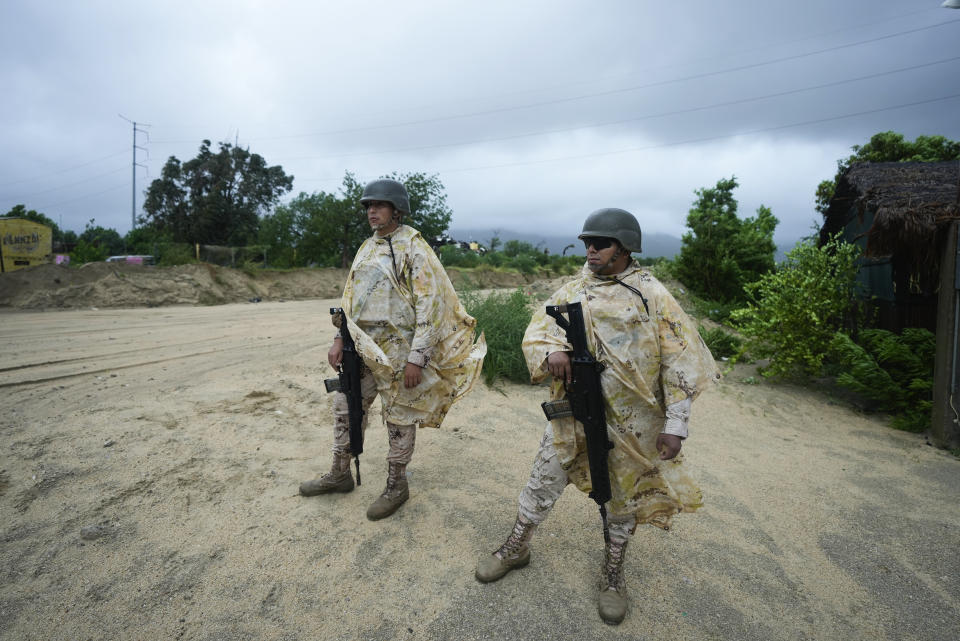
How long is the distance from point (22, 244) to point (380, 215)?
1697cm

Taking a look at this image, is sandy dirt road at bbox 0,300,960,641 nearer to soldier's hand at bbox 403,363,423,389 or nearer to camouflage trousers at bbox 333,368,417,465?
camouflage trousers at bbox 333,368,417,465

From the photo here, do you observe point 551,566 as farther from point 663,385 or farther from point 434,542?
point 663,385

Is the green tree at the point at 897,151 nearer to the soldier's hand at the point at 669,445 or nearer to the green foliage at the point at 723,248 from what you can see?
the green foliage at the point at 723,248

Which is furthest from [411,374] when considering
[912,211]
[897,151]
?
[897,151]

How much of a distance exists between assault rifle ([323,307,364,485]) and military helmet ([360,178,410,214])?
2.37 ft

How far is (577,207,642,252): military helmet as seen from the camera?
210cm

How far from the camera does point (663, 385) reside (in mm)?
2055

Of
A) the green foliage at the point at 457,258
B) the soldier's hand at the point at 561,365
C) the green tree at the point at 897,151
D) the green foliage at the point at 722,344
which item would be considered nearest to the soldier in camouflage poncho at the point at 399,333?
the soldier's hand at the point at 561,365

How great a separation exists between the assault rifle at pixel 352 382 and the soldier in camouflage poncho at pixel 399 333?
0.06 meters

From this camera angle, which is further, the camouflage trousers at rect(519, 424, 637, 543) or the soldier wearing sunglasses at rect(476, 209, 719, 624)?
the camouflage trousers at rect(519, 424, 637, 543)

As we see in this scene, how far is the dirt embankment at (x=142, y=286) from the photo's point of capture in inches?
419

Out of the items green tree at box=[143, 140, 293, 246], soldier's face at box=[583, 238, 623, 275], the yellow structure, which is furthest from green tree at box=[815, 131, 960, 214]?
green tree at box=[143, 140, 293, 246]

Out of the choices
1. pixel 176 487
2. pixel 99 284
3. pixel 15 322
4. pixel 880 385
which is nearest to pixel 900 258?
pixel 880 385

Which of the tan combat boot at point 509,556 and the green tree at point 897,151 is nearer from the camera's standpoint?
the tan combat boot at point 509,556
